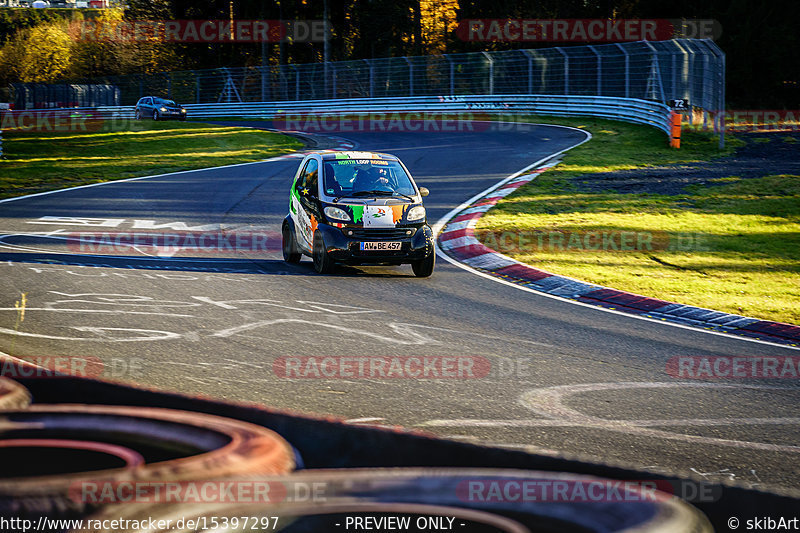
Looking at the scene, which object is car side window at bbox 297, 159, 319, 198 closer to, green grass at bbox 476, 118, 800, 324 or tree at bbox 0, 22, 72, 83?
green grass at bbox 476, 118, 800, 324

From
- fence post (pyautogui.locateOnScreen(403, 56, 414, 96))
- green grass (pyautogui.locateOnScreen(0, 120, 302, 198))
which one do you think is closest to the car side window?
green grass (pyautogui.locateOnScreen(0, 120, 302, 198))

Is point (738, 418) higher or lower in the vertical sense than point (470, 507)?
lower

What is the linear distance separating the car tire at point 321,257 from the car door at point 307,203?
152 millimetres

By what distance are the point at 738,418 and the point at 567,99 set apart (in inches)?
1395

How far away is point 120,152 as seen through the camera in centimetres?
3114

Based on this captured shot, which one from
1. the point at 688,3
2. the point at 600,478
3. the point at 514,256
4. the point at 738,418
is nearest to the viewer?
the point at 600,478

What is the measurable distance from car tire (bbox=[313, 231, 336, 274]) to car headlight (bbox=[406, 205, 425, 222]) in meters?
1.31

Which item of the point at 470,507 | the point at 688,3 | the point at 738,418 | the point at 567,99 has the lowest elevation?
the point at 738,418

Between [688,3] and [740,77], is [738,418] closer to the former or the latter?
[740,77]

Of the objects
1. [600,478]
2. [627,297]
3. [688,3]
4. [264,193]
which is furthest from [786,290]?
[688,3]

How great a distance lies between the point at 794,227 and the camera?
16328 millimetres

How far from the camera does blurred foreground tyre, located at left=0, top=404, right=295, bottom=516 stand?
143 inches

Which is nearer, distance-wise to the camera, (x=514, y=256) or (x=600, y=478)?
(x=600, y=478)

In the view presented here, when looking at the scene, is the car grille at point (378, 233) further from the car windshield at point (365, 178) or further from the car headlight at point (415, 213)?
the car windshield at point (365, 178)
